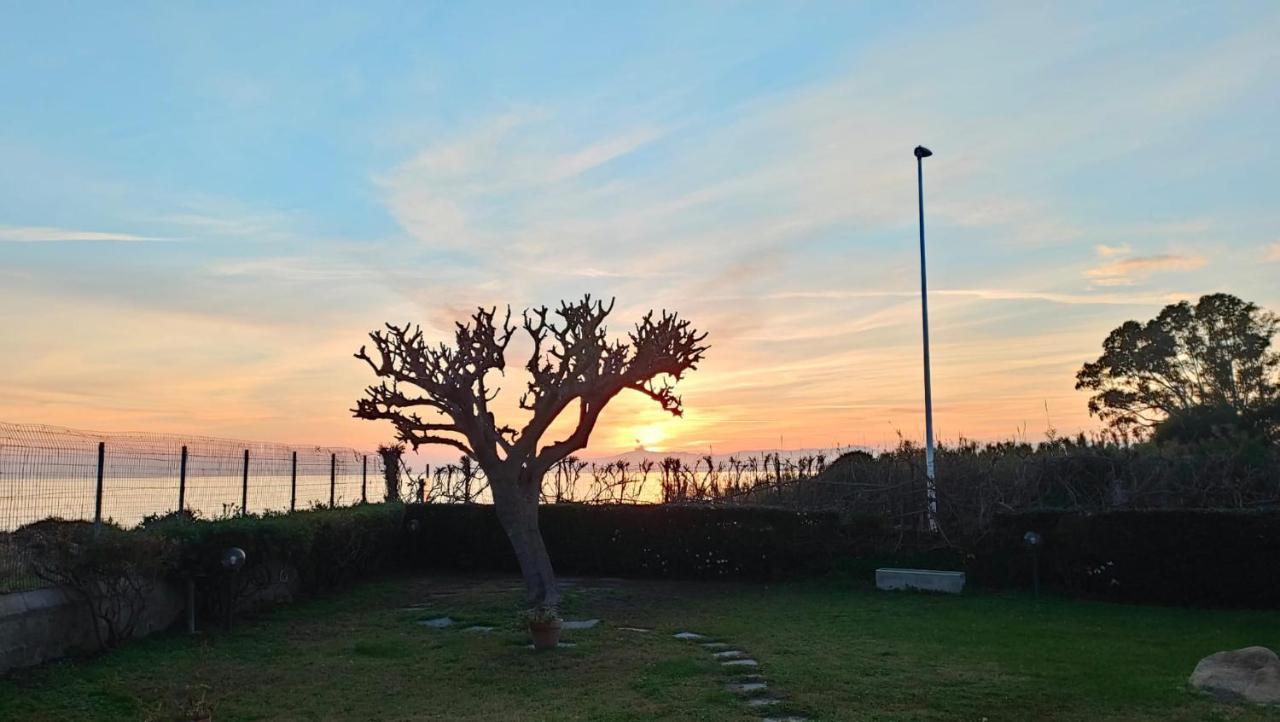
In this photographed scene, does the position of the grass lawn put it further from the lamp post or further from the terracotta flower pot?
the lamp post

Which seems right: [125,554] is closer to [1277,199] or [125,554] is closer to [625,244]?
[625,244]

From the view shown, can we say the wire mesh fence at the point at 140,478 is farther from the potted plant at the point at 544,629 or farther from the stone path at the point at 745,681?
the stone path at the point at 745,681

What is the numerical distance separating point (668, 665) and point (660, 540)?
341 inches

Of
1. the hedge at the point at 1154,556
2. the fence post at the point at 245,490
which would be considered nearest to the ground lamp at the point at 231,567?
the fence post at the point at 245,490

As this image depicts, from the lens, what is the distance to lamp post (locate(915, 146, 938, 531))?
55.8ft

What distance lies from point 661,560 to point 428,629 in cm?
671

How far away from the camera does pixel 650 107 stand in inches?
491

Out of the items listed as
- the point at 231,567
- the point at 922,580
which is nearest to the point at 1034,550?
the point at 922,580

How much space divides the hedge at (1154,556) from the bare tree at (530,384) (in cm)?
682

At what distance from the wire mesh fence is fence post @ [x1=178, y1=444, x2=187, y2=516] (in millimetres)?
13

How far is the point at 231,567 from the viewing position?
1062 centimetres

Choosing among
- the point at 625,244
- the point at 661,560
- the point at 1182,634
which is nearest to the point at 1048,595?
the point at 1182,634

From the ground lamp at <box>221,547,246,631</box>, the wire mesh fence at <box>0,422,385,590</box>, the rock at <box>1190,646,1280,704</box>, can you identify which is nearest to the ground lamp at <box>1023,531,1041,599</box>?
the rock at <box>1190,646,1280,704</box>

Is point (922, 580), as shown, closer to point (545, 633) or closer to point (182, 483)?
point (545, 633)
